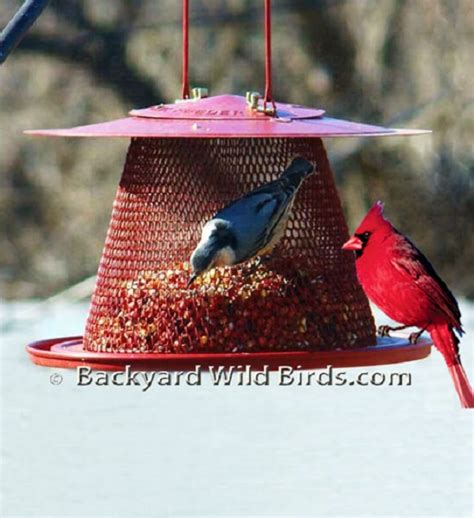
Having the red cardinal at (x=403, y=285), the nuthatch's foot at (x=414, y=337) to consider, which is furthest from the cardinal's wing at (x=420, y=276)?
the nuthatch's foot at (x=414, y=337)

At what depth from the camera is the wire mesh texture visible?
4.86 m

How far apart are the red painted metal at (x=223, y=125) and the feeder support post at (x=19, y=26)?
1.34 feet

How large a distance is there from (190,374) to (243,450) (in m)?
2.02

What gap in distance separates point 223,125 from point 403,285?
2.23 ft

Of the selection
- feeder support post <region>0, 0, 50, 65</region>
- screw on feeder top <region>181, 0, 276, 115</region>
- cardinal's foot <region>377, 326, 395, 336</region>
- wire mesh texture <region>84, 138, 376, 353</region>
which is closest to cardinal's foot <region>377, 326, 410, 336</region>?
cardinal's foot <region>377, 326, 395, 336</region>

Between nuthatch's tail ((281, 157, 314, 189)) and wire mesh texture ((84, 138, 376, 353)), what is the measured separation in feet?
0.15

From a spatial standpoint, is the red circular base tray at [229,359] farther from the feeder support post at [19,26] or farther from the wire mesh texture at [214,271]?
the feeder support post at [19,26]

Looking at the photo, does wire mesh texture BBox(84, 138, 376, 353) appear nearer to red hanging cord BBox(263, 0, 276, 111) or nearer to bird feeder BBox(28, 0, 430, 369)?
bird feeder BBox(28, 0, 430, 369)

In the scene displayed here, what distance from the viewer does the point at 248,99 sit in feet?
16.1

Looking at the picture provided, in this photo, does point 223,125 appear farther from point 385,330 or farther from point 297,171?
point 385,330

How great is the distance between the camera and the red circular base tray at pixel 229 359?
457 centimetres

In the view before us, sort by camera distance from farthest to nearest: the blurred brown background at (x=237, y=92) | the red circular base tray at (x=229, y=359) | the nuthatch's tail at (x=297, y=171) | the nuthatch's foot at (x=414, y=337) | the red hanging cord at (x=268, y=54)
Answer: the blurred brown background at (x=237, y=92), the nuthatch's foot at (x=414, y=337), the nuthatch's tail at (x=297, y=171), the red hanging cord at (x=268, y=54), the red circular base tray at (x=229, y=359)

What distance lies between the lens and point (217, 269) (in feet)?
16.3

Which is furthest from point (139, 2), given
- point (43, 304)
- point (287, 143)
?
point (287, 143)
